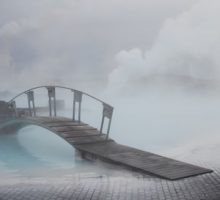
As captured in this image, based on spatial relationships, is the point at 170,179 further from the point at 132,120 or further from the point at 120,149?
the point at 132,120

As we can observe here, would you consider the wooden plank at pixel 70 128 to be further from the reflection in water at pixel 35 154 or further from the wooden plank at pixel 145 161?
the wooden plank at pixel 145 161

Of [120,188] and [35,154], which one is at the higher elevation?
[35,154]

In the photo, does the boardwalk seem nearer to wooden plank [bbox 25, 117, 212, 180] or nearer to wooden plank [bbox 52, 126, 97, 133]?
wooden plank [bbox 25, 117, 212, 180]

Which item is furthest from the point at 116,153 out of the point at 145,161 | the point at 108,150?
the point at 145,161

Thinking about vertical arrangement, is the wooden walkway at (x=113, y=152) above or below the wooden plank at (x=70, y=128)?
below

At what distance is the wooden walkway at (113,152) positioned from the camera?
6.99 m

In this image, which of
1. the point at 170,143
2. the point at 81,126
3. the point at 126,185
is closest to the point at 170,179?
the point at 126,185

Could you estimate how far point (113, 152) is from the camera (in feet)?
30.1

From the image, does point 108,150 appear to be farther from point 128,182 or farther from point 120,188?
point 120,188

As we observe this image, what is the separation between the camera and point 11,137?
54.5 feet

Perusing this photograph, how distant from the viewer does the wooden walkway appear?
6.99 meters

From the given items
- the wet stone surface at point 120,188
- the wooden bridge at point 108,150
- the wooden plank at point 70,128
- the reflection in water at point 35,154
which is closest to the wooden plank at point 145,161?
the wooden bridge at point 108,150

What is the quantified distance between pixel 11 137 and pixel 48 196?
1154cm

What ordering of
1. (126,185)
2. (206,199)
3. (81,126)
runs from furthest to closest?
(81,126) < (126,185) < (206,199)
